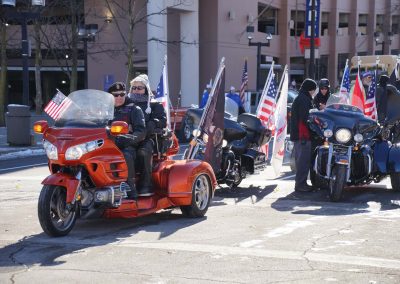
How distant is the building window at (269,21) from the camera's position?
44369mm

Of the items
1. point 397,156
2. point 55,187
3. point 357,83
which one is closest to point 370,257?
point 55,187

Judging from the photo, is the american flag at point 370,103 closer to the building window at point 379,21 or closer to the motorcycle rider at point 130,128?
the motorcycle rider at point 130,128

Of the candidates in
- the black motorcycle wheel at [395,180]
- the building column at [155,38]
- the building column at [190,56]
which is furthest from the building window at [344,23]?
the black motorcycle wheel at [395,180]

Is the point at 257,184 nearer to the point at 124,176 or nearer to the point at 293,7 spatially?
the point at 124,176

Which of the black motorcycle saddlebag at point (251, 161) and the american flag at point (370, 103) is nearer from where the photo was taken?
the black motorcycle saddlebag at point (251, 161)

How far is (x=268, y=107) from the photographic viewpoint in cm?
1310

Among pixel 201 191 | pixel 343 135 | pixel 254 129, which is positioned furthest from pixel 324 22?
pixel 201 191

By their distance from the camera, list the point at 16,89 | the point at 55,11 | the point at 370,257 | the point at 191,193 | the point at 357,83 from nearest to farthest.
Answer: the point at 370,257
the point at 191,193
the point at 357,83
the point at 55,11
the point at 16,89

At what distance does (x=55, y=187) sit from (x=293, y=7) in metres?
41.6

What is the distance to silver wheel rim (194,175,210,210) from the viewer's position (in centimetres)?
835

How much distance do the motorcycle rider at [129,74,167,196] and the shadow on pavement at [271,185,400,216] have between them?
2.07 metres

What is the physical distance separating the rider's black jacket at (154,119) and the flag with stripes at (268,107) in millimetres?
4741

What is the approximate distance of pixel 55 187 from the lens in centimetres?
695

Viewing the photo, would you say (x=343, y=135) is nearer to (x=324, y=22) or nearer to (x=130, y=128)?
(x=130, y=128)
